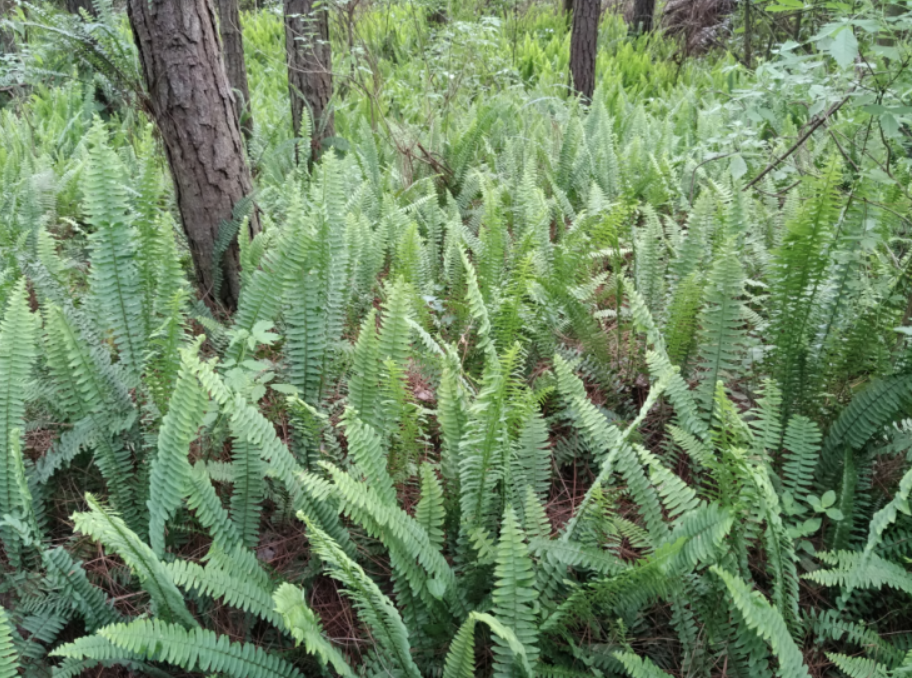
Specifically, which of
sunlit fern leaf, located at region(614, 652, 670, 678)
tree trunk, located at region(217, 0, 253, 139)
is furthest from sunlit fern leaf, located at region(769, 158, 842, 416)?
tree trunk, located at region(217, 0, 253, 139)

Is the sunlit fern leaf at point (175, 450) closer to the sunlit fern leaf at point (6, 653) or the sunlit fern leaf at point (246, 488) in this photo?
the sunlit fern leaf at point (246, 488)

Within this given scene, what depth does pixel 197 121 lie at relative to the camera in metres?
2.30

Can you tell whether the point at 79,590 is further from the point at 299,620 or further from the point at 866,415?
the point at 866,415

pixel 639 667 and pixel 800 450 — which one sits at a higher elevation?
pixel 800 450

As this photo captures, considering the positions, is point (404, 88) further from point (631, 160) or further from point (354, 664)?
point (354, 664)

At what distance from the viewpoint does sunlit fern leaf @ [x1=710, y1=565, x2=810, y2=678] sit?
1096 millimetres

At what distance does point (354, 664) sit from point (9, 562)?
827 millimetres

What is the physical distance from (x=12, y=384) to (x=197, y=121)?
1177 millimetres

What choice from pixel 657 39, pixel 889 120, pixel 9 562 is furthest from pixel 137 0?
pixel 657 39

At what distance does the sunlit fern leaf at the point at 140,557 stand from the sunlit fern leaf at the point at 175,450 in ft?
0.38

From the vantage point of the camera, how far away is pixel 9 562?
149 cm

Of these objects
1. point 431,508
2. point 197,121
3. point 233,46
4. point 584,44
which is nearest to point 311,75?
point 233,46

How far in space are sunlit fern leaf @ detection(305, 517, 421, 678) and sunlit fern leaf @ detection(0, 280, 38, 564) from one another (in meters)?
0.75

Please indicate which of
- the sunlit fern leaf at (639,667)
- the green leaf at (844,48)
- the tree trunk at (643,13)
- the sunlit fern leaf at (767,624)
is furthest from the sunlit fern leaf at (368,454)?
the tree trunk at (643,13)
